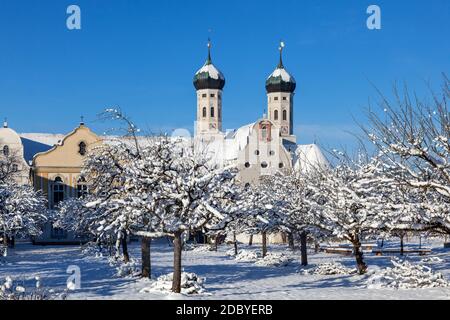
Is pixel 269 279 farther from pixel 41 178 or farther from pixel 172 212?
pixel 41 178

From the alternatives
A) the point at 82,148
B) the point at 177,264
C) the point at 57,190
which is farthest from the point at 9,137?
the point at 177,264

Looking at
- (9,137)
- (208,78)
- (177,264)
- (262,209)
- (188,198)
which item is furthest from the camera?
(208,78)

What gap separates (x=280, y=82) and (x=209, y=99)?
30.3 feet

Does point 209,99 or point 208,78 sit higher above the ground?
point 208,78

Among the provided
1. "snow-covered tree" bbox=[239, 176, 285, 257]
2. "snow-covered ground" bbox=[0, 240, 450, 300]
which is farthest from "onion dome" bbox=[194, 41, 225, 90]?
"snow-covered ground" bbox=[0, 240, 450, 300]

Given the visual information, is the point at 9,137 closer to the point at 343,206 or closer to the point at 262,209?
the point at 343,206

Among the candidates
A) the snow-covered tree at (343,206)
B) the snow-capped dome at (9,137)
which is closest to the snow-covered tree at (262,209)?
the snow-covered tree at (343,206)

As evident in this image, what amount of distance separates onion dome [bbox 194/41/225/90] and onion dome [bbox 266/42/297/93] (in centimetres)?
603

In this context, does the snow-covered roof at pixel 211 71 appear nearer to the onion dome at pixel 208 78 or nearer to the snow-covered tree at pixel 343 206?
the onion dome at pixel 208 78

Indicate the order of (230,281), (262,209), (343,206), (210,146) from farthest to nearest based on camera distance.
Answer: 1. (210,146)
2. (230,281)
3. (343,206)
4. (262,209)

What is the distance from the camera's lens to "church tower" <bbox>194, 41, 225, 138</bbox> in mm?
77125

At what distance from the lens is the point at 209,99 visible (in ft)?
255
